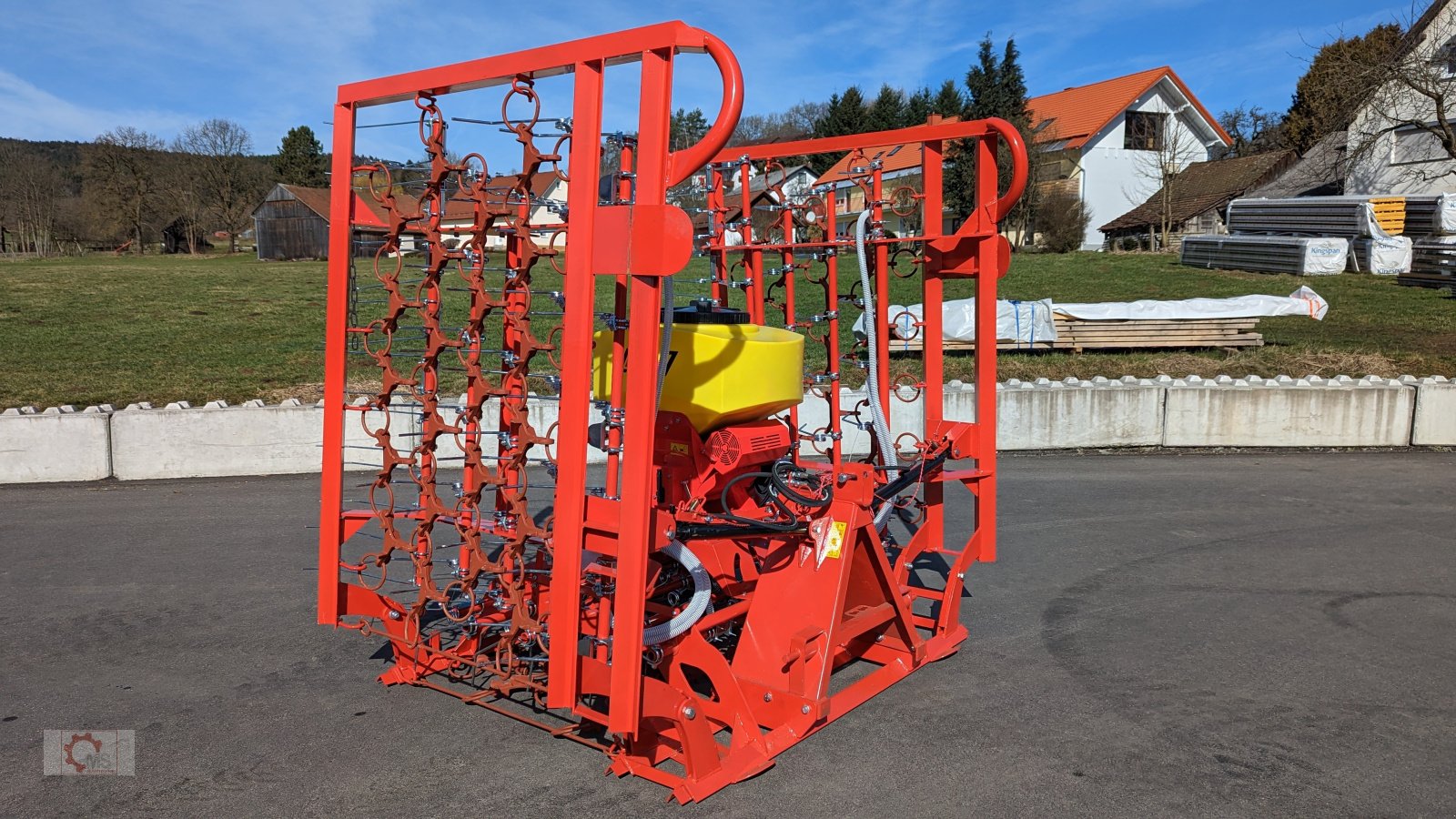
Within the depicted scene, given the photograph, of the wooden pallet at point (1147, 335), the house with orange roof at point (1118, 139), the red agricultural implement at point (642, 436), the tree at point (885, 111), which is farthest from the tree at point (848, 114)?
the red agricultural implement at point (642, 436)

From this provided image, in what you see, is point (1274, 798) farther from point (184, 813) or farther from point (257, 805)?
point (184, 813)

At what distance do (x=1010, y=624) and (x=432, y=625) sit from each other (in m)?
3.15

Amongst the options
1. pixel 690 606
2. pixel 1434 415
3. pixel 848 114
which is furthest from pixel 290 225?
pixel 690 606

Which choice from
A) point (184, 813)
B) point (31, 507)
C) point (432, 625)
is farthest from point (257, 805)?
point (31, 507)

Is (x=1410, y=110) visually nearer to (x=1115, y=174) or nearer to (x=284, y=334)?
(x=1115, y=174)

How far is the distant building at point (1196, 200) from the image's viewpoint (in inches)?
1619

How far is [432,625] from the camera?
5371 mm

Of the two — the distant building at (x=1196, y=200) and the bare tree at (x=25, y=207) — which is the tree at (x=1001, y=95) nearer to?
the distant building at (x=1196, y=200)

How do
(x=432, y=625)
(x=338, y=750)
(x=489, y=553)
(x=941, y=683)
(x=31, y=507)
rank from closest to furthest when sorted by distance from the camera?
(x=338, y=750)
(x=941, y=683)
(x=432, y=625)
(x=489, y=553)
(x=31, y=507)

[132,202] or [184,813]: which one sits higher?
[132,202]

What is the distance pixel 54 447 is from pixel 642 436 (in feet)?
25.6

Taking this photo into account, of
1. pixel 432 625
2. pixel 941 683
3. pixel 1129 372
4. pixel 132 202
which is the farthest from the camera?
pixel 132 202

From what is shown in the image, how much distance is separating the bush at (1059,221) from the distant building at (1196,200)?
3047 millimetres

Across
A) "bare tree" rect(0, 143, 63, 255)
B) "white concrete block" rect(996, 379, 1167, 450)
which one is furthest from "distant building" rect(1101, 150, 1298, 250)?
"bare tree" rect(0, 143, 63, 255)
